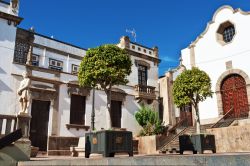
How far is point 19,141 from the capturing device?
25.1 ft

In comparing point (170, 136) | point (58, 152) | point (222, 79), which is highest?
point (222, 79)

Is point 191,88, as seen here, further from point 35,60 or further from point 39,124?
point 35,60

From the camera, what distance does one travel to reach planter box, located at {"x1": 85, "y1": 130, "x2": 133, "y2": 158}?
8.30 metres

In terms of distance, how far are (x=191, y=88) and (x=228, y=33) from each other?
9.60 meters

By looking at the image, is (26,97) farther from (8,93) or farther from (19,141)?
(8,93)

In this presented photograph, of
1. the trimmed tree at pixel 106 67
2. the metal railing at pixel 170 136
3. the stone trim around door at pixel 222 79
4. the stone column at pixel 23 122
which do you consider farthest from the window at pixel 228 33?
the stone column at pixel 23 122

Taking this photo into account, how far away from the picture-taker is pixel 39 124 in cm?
1619

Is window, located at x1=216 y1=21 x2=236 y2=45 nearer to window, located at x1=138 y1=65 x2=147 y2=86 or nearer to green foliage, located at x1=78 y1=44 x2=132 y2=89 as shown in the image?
window, located at x1=138 y1=65 x2=147 y2=86

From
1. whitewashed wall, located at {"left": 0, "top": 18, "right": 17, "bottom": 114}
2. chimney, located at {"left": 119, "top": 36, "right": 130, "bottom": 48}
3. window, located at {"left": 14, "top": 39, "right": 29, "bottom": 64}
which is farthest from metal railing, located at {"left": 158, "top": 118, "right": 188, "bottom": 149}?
window, located at {"left": 14, "top": 39, "right": 29, "bottom": 64}

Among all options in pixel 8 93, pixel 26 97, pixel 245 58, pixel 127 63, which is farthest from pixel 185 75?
pixel 8 93

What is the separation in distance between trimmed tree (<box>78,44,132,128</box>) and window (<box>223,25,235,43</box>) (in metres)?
12.7

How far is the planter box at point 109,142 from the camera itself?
8.30m

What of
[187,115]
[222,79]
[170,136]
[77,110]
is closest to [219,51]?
[222,79]

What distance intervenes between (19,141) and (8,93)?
8611 millimetres
